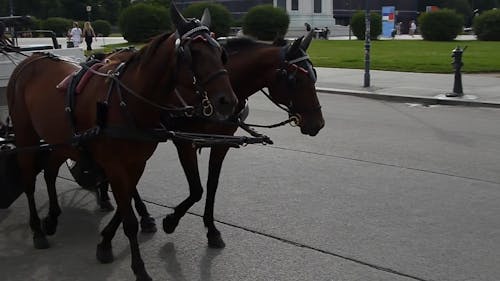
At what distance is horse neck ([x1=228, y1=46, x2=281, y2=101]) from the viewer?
16.7 ft

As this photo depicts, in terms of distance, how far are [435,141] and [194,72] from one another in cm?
734

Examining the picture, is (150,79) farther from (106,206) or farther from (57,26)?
(57,26)

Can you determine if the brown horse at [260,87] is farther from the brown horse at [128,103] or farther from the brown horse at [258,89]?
the brown horse at [128,103]

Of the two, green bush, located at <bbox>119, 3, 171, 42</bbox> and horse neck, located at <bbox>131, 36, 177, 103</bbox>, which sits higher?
horse neck, located at <bbox>131, 36, 177, 103</bbox>

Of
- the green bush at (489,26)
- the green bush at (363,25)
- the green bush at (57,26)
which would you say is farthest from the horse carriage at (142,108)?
the green bush at (57,26)

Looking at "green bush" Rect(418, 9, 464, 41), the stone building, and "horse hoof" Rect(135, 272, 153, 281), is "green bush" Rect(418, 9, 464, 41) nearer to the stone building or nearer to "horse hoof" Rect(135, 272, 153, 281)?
the stone building

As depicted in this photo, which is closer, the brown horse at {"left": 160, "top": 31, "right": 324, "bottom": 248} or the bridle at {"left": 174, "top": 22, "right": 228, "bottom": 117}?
the bridle at {"left": 174, "top": 22, "right": 228, "bottom": 117}

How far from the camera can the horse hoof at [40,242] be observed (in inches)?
215

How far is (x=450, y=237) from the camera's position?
5578 mm

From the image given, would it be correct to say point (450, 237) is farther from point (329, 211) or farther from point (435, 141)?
point (435, 141)

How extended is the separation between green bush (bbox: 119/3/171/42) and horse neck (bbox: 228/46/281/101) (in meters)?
34.7

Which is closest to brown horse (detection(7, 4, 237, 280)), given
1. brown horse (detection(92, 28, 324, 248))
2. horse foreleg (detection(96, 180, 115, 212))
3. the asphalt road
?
the asphalt road

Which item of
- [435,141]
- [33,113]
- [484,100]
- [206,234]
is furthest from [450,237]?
[484,100]

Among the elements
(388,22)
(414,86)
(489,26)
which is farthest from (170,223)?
(388,22)
